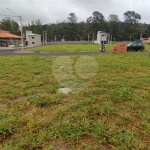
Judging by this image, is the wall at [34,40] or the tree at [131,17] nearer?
the wall at [34,40]

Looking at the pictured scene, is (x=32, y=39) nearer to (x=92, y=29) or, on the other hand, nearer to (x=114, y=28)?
(x=92, y=29)

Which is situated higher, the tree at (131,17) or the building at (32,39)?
the tree at (131,17)

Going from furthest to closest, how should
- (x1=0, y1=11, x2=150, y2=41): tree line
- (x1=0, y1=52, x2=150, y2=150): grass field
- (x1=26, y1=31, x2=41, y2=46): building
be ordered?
(x1=0, y1=11, x2=150, y2=41): tree line, (x1=26, y1=31, x2=41, y2=46): building, (x1=0, y1=52, x2=150, y2=150): grass field

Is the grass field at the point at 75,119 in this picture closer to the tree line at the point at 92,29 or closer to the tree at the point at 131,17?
the tree line at the point at 92,29

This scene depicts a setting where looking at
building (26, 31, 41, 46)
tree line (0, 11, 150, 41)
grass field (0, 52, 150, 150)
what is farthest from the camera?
tree line (0, 11, 150, 41)

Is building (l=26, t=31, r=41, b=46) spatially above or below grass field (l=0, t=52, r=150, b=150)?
above

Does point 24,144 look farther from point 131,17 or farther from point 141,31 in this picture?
point 131,17

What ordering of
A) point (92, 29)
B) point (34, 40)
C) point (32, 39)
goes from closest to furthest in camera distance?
point (32, 39) < point (34, 40) < point (92, 29)

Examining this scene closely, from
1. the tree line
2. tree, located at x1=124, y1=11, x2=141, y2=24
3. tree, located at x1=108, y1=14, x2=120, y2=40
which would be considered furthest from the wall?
tree, located at x1=124, y1=11, x2=141, y2=24

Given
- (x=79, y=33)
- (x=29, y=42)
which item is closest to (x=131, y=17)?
(x=79, y=33)

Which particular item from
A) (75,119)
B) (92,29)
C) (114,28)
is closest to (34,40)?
(92,29)

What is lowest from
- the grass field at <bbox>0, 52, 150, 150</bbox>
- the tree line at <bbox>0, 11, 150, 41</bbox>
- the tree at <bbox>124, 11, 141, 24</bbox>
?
the grass field at <bbox>0, 52, 150, 150</bbox>

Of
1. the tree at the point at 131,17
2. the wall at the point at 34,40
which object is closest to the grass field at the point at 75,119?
the wall at the point at 34,40

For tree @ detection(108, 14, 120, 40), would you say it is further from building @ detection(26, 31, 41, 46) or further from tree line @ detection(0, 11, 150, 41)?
building @ detection(26, 31, 41, 46)
